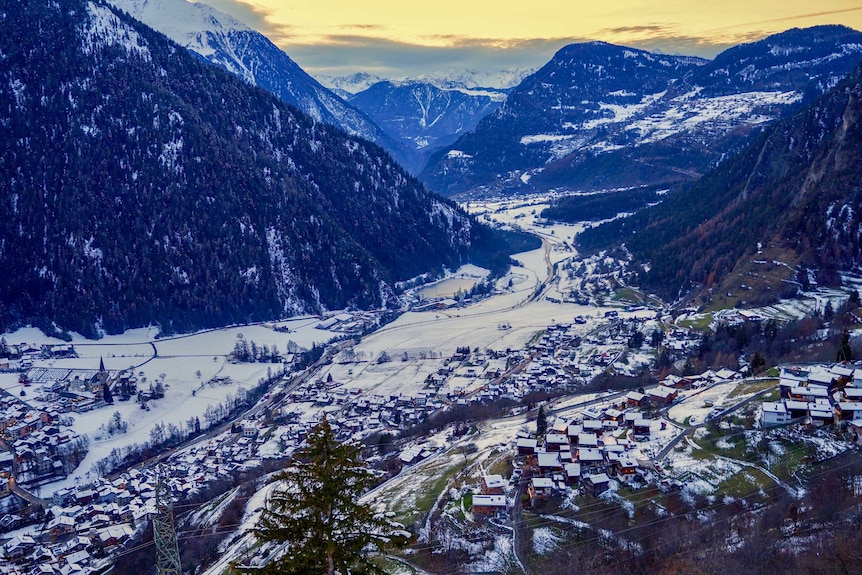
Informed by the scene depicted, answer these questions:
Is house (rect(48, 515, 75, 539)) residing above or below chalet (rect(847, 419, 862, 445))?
below

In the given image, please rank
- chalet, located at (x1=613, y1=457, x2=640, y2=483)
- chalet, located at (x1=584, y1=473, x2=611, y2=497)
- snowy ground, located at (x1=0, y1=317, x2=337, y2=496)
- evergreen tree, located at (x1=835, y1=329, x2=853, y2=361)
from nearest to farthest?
chalet, located at (x1=584, y1=473, x2=611, y2=497)
chalet, located at (x1=613, y1=457, x2=640, y2=483)
evergreen tree, located at (x1=835, y1=329, x2=853, y2=361)
snowy ground, located at (x1=0, y1=317, x2=337, y2=496)

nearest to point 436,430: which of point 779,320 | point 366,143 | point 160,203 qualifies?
point 779,320

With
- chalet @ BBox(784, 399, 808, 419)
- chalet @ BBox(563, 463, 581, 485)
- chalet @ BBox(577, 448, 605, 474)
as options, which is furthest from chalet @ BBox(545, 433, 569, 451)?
chalet @ BBox(784, 399, 808, 419)

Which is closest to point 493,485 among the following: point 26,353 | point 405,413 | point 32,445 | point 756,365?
point 756,365

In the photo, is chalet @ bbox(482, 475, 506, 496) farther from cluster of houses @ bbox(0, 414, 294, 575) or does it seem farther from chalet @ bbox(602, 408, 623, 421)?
cluster of houses @ bbox(0, 414, 294, 575)

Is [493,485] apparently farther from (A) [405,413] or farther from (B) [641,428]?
(A) [405,413]

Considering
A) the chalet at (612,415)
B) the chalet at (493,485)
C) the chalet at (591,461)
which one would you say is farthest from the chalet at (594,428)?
the chalet at (493,485)

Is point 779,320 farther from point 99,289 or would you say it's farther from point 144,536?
point 99,289

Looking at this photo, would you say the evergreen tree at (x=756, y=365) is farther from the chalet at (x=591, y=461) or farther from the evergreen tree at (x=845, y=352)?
the chalet at (x=591, y=461)
